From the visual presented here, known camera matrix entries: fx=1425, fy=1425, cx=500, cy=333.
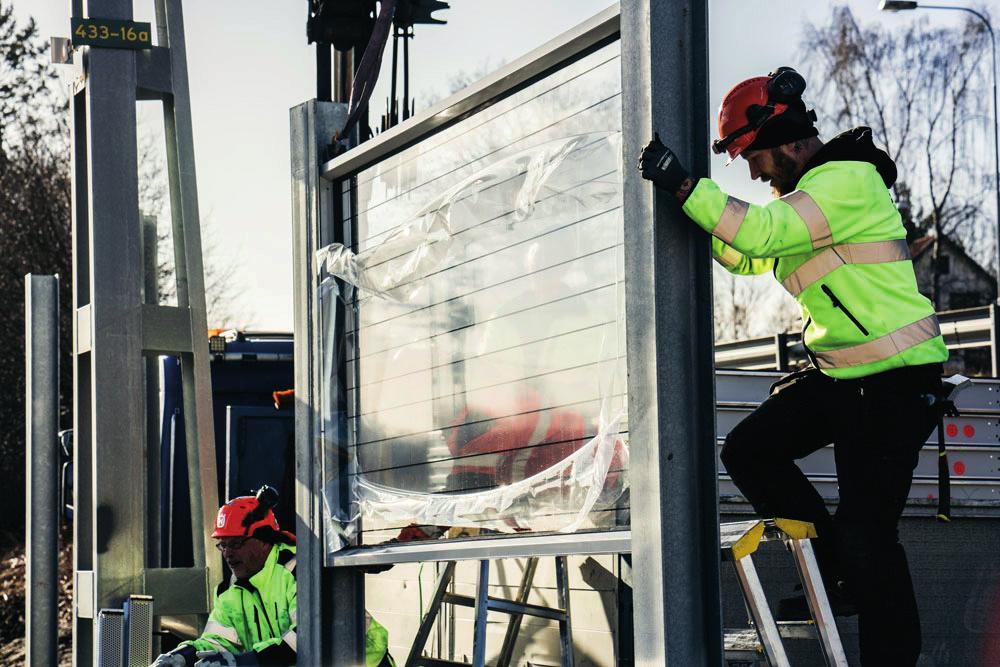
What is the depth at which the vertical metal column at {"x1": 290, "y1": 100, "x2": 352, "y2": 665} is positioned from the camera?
15.9ft

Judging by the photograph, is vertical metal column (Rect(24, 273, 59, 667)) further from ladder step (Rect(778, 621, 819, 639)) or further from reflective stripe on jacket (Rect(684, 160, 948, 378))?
reflective stripe on jacket (Rect(684, 160, 948, 378))

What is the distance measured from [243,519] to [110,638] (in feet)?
4.28

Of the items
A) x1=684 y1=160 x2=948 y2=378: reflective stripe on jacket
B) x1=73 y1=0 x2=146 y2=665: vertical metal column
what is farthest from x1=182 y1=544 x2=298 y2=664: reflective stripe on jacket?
x1=684 y1=160 x2=948 y2=378: reflective stripe on jacket

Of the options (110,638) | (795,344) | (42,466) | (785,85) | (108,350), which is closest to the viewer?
(785,85)

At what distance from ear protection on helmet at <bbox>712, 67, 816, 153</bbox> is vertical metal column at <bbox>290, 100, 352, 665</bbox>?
69.9 inches

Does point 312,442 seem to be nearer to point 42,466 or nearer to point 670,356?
point 42,466

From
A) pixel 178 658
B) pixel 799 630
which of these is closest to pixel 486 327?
pixel 799 630

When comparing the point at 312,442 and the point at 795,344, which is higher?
the point at 795,344

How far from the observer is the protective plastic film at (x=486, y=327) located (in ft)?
11.7

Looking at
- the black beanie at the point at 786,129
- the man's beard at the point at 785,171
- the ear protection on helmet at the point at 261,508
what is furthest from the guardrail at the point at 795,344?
the black beanie at the point at 786,129

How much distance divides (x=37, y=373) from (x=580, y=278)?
3393mm

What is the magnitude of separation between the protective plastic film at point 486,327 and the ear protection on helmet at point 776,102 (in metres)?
0.39

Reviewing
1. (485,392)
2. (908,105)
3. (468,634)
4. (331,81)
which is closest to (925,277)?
(908,105)

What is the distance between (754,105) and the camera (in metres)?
3.70
